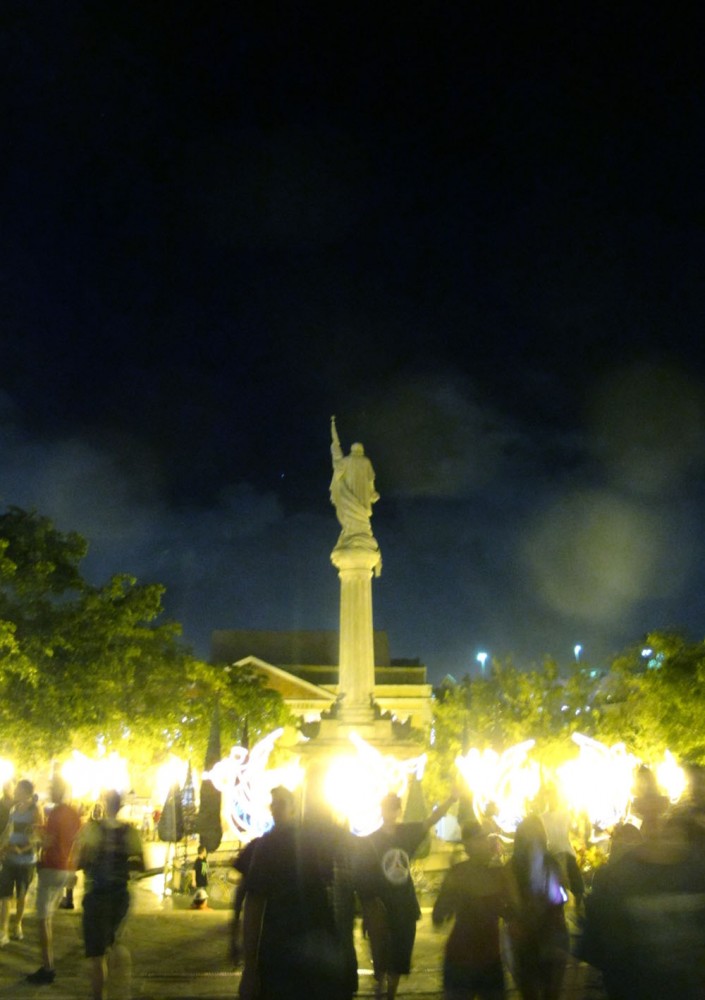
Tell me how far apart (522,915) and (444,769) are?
52039 mm

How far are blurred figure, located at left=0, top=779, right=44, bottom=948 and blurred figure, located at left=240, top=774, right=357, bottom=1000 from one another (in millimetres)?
7342

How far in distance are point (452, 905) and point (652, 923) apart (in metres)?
1.72

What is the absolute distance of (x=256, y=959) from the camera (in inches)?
213

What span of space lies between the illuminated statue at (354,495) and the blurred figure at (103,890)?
62.0ft

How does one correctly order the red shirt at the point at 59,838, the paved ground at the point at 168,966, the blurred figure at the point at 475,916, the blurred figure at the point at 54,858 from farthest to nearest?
1. the red shirt at the point at 59,838
2. the blurred figure at the point at 54,858
3. the paved ground at the point at 168,966
4. the blurred figure at the point at 475,916

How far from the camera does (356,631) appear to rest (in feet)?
87.0

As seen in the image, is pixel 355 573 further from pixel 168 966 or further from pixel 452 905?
pixel 452 905

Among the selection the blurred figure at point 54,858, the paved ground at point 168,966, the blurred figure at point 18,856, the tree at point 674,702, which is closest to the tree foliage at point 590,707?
the tree at point 674,702

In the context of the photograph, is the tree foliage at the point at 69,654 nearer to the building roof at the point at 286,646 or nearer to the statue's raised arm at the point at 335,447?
the statue's raised arm at the point at 335,447

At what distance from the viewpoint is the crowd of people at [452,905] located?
5.22m

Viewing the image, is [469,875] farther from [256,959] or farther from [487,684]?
[487,684]

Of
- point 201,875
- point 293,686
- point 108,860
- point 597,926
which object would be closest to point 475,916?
point 597,926

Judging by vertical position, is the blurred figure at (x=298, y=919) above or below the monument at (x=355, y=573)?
below

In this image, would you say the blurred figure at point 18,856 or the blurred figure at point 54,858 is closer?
the blurred figure at point 54,858
